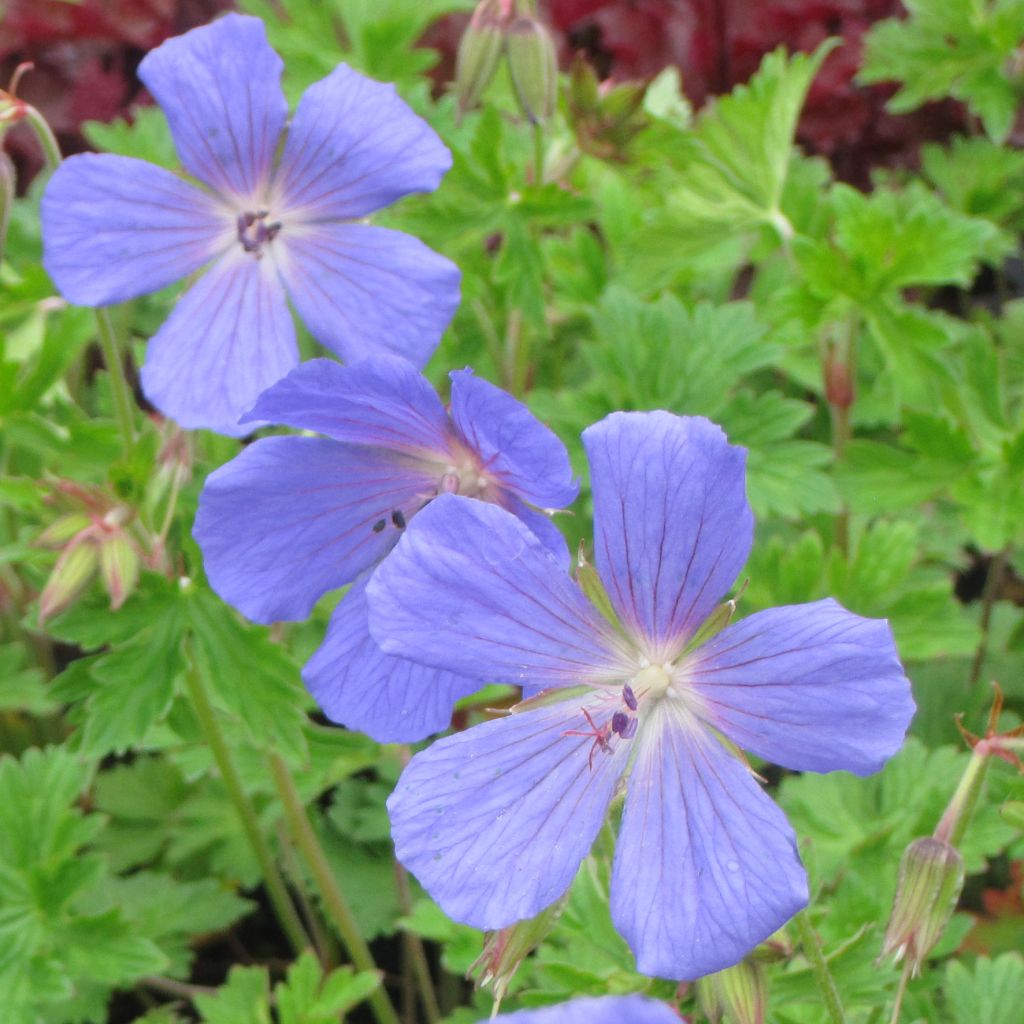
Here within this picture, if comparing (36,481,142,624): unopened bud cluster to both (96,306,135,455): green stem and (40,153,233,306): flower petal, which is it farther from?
(40,153,233,306): flower petal

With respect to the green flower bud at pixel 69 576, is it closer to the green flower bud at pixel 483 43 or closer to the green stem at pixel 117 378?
the green stem at pixel 117 378

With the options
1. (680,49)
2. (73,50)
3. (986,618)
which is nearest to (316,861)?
(986,618)

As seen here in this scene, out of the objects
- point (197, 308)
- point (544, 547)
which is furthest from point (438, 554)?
point (197, 308)

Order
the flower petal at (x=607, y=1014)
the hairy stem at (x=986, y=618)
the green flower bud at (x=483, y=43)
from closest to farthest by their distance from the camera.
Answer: the flower petal at (x=607, y=1014) → the green flower bud at (x=483, y=43) → the hairy stem at (x=986, y=618)

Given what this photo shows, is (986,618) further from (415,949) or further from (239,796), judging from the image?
(239,796)

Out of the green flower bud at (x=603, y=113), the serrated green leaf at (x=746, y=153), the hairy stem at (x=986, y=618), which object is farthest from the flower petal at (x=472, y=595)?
the hairy stem at (x=986, y=618)

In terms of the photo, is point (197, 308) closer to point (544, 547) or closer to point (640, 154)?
point (544, 547)

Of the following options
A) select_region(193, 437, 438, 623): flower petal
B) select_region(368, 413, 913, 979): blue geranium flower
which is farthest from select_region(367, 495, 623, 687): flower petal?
select_region(193, 437, 438, 623): flower petal
